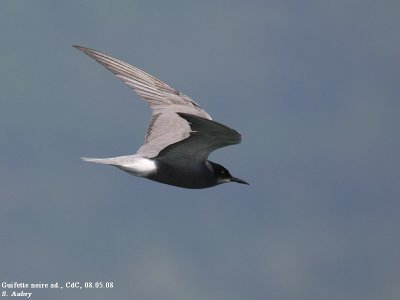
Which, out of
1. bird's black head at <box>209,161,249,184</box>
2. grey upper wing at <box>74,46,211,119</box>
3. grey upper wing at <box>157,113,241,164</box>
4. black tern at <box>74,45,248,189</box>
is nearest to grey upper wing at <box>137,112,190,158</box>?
black tern at <box>74,45,248,189</box>

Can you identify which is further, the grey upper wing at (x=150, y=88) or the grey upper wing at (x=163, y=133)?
the grey upper wing at (x=150, y=88)

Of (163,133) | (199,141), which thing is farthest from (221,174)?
(199,141)

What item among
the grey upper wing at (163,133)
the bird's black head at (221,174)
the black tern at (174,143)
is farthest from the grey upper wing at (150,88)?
the bird's black head at (221,174)

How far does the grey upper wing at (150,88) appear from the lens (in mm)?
23344

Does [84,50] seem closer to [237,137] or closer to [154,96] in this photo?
[154,96]

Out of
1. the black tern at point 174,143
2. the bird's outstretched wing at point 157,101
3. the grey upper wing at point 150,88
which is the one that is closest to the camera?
the black tern at point 174,143

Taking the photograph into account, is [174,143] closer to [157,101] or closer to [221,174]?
[221,174]

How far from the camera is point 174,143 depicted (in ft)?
66.4

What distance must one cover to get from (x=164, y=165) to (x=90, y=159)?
1760 millimetres

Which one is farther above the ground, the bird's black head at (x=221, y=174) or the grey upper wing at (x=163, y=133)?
Result: the grey upper wing at (x=163, y=133)

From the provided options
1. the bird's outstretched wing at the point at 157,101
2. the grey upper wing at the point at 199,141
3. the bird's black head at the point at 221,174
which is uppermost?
the bird's outstretched wing at the point at 157,101

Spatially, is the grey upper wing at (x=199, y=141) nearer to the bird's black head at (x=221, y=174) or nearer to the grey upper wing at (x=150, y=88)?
the bird's black head at (x=221, y=174)

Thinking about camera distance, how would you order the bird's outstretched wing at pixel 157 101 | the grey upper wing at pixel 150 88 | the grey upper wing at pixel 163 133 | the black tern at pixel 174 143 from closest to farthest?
the black tern at pixel 174 143 < the grey upper wing at pixel 163 133 < the bird's outstretched wing at pixel 157 101 < the grey upper wing at pixel 150 88

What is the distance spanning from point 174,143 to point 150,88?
4194 mm
